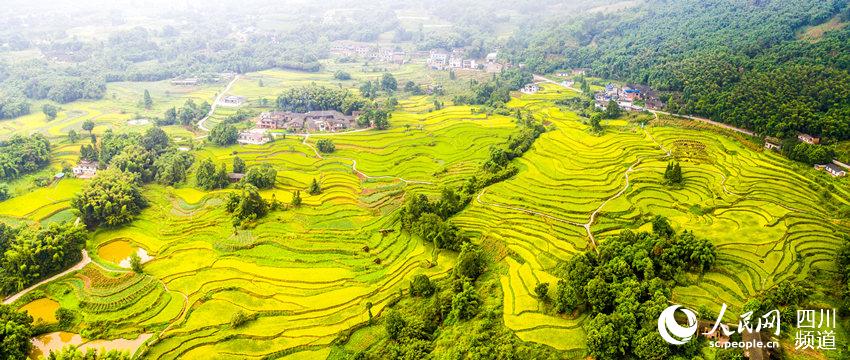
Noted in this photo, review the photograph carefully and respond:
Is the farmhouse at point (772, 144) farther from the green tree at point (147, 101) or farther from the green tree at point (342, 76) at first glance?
the green tree at point (147, 101)

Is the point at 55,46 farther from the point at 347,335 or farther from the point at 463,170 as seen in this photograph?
the point at 347,335

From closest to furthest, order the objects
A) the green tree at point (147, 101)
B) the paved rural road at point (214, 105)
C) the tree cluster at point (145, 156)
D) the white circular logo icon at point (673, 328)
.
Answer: the white circular logo icon at point (673, 328) → the tree cluster at point (145, 156) → the paved rural road at point (214, 105) → the green tree at point (147, 101)

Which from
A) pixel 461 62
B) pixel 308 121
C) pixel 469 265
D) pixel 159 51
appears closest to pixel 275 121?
pixel 308 121

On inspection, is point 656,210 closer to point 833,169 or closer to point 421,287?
point 833,169

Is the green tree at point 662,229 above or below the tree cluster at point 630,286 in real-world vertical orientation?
above

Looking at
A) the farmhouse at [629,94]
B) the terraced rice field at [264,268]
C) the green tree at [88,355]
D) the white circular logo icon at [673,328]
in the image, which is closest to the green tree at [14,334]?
the terraced rice field at [264,268]

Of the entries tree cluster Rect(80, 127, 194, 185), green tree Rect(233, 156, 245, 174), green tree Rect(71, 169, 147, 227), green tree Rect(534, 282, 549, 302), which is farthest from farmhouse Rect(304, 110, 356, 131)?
green tree Rect(534, 282, 549, 302)

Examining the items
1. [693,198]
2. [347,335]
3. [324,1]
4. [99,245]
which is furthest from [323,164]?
[324,1]
